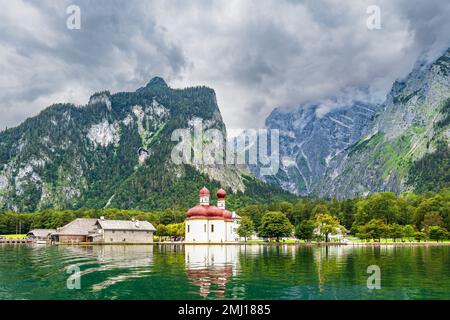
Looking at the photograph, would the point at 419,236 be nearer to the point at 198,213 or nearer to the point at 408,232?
the point at 408,232

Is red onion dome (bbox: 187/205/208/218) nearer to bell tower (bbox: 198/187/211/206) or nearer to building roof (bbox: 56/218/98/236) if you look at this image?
bell tower (bbox: 198/187/211/206)

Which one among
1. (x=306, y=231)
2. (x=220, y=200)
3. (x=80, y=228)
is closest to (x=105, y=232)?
(x=80, y=228)

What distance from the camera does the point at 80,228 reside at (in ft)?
445

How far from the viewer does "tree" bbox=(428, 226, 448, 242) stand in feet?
392

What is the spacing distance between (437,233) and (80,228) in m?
97.5

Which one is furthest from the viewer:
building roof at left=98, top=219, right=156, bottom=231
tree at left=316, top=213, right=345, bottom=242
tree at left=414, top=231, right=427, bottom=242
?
building roof at left=98, top=219, right=156, bottom=231

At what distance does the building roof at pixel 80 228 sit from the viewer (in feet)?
440

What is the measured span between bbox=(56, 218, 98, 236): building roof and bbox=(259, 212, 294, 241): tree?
4963cm

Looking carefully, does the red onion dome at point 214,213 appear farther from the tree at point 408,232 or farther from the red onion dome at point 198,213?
the tree at point 408,232

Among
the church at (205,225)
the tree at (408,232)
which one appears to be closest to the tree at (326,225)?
the tree at (408,232)

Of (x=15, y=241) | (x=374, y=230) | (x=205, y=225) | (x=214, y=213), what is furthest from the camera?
(x=15, y=241)

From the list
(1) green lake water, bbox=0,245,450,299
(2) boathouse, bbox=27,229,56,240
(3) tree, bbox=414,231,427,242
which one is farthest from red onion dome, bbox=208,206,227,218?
(1) green lake water, bbox=0,245,450,299

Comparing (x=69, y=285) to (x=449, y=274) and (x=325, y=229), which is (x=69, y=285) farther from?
(x=325, y=229)
